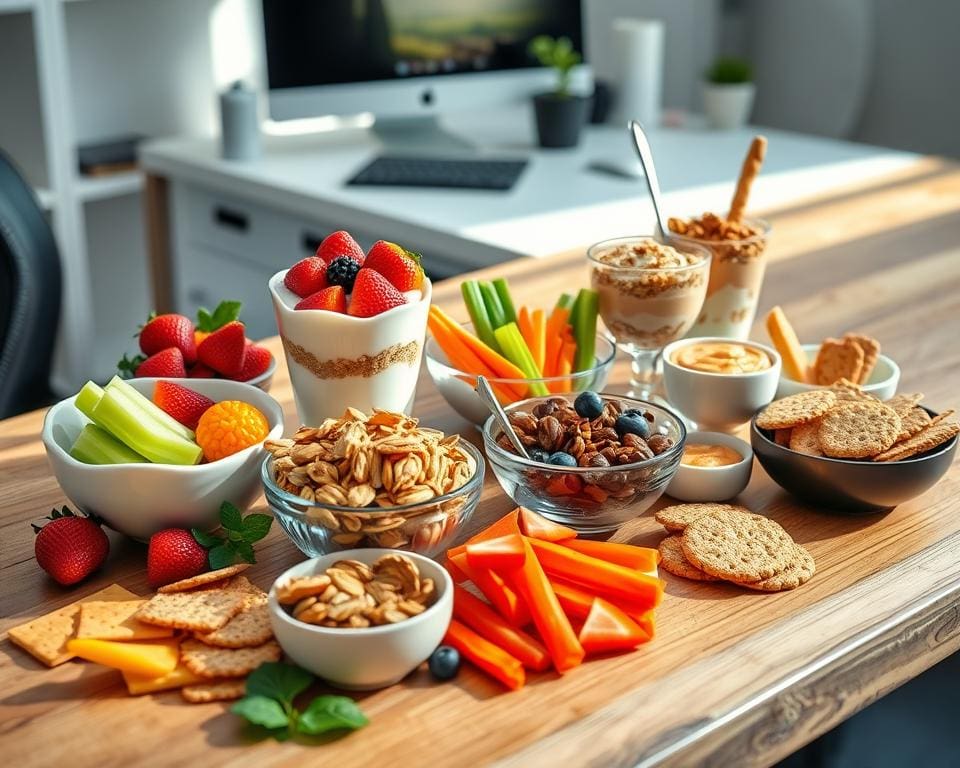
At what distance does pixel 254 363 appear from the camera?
1231mm

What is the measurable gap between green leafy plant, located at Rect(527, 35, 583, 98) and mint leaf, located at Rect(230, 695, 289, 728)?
2216 mm

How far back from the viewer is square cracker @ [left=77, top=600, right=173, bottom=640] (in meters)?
0.91

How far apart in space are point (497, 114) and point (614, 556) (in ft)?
8.23

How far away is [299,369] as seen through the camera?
1.18 metres

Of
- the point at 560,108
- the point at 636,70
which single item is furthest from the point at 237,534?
the point at 636,70

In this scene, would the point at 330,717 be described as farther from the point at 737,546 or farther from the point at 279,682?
the point at 737,546

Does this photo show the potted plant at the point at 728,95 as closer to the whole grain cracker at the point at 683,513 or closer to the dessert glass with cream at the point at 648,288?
the dessert glass with cream at the point at 648,288

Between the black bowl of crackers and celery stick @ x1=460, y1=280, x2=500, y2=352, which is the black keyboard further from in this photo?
the black bowl of crackers

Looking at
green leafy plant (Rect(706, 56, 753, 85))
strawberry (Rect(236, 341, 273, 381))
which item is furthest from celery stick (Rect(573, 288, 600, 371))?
green leafy plant (Rect(706, 56, 753, 85))

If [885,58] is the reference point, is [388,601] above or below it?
below

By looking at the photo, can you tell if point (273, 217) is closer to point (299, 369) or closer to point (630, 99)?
point (630, 99)

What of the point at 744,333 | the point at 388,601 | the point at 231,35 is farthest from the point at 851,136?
the point at 388,601

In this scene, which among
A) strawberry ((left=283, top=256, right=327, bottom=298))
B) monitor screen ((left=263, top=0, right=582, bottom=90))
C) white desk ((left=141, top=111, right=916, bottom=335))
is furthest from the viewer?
monitor screen ((left=263, top=0, right=582, bottom=90))

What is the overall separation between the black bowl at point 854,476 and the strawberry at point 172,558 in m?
0.55
